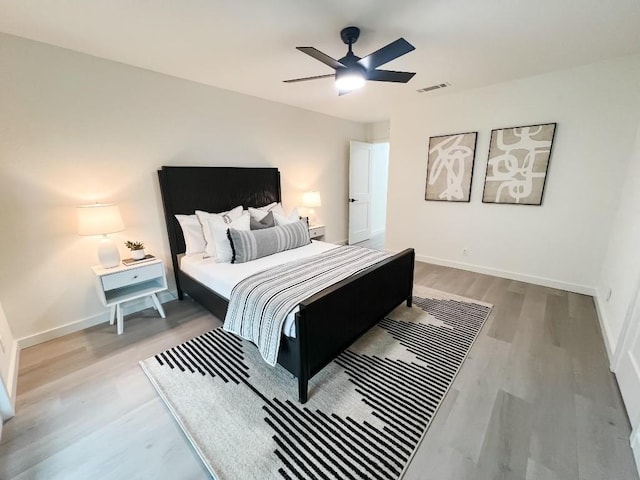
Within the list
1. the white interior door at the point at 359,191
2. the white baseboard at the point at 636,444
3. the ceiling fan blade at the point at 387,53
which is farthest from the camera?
the white interior door at the point at 359,191

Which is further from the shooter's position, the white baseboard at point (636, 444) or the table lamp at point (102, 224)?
the table lamp at point (102, 224)

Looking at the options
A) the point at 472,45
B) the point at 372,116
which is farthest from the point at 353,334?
the point at 372,116

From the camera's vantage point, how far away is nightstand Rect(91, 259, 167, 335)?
7.73ft

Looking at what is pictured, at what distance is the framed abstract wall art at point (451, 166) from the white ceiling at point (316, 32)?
3.00ft

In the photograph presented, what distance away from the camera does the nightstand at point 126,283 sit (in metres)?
2.36

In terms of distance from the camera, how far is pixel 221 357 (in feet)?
6.99

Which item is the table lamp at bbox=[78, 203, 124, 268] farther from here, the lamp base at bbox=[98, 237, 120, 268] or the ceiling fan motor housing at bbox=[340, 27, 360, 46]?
the ceiling fan motor housing at bbox=[340, 27, 360, 46]

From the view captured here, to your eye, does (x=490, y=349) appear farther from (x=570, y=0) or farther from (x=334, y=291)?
(x=570, y=0)

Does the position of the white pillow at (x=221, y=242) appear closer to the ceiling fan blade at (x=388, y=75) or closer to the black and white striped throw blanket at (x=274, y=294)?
the black and white striped throw blanket at (x=274, y=294)

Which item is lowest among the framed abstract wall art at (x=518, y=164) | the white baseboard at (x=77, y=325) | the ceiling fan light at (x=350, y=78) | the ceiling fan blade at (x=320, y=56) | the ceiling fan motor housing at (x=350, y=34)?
the white baseboard at (x=77, y=325)

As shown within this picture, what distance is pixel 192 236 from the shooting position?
9.61 feet

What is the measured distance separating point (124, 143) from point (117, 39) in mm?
882

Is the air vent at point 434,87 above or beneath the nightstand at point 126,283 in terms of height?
above

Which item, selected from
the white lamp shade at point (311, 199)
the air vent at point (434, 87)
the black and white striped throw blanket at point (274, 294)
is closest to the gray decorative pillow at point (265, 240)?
the black and white striped throw blanket at point (274, 294)
